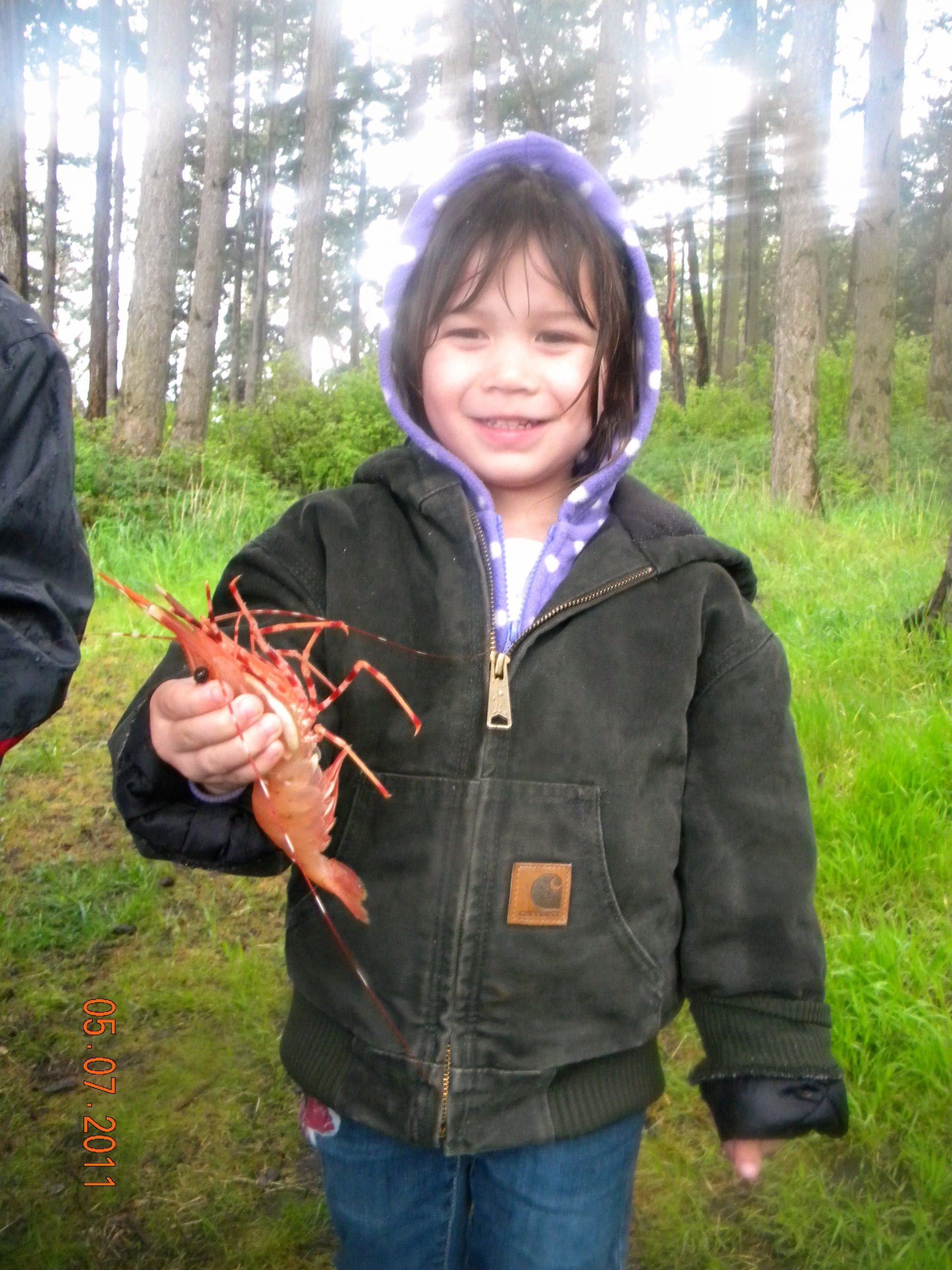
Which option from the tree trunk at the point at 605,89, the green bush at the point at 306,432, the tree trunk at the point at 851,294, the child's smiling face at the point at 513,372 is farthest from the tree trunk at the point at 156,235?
the tree trunk at the point at 851,294

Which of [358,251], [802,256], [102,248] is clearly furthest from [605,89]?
[358,251]

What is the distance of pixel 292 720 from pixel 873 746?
2.88 m

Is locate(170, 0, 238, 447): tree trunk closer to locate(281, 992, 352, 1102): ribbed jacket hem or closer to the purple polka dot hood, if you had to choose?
the purple polka dot hood

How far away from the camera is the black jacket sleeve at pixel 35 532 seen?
176 centimetres

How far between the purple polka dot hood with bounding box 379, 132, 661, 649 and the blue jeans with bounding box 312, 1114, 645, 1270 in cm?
85

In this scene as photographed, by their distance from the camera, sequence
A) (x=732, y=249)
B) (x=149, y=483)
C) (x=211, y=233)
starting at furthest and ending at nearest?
(x=732, y=249)
(x=211, y=233)
(x=149, y=483)

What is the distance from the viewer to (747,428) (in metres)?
17.4

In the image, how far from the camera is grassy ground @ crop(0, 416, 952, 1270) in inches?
89.7

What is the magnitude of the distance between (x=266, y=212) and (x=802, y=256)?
73.7ft

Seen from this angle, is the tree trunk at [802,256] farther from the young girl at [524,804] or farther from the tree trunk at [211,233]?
the young girl at [524,804]

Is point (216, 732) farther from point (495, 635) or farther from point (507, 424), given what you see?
point (507, 424)

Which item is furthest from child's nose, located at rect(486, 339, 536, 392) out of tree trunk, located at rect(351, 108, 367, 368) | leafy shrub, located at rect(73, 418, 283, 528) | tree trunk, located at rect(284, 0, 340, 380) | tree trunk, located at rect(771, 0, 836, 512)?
tree trunk, located at rect(351, 108, 367, 368)

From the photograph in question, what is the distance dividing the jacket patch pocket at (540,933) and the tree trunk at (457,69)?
12.3 meters

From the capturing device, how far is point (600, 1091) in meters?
1.63
